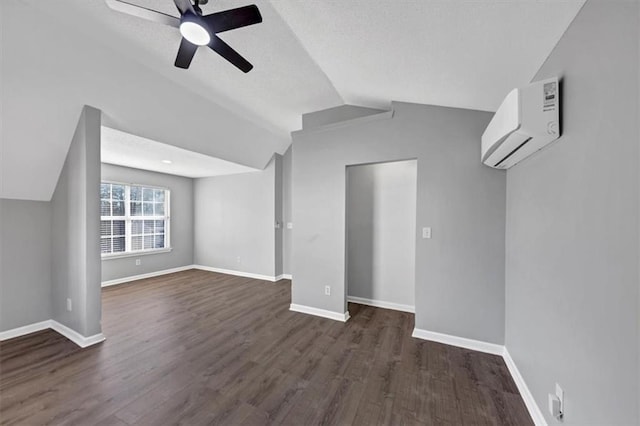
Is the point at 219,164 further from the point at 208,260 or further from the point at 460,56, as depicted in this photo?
the point at 460,56

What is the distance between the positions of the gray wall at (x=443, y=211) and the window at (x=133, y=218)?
4.32 meters

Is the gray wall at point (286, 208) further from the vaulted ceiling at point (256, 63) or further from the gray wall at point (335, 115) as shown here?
the vaulted ceiling at point (256, 63)

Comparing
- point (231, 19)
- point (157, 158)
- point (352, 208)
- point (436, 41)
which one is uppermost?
point (231, 19)

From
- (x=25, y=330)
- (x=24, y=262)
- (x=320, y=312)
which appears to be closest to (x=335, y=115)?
(x=320, y=312)

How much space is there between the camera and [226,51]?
5.66 ft

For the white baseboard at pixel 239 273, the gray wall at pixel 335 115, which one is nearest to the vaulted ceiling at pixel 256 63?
the gray wall at pixel 335 115

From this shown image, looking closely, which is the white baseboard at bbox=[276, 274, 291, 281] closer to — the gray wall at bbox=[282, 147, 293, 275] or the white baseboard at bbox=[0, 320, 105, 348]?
the gray wall at bbox=[282, 147, 293, 275]

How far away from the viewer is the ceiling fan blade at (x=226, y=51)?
1.62 metres

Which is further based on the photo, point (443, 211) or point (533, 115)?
point (443, 211)

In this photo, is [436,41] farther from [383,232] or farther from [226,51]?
[383,232]

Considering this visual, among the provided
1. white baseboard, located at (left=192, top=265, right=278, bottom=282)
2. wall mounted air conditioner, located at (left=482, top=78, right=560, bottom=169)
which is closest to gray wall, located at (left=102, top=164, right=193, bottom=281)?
white baseboard, located at (left=192, top=265, right=278, bottom=282)

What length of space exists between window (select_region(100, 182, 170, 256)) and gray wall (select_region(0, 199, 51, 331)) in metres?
1.49

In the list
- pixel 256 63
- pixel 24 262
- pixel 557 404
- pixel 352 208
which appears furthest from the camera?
pixel 352 208

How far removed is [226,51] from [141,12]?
1.64 feet
